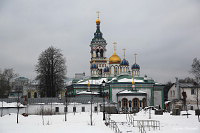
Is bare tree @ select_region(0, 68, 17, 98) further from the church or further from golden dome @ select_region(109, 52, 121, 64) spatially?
golden dome @ select_region(109, 52, 121, 64)

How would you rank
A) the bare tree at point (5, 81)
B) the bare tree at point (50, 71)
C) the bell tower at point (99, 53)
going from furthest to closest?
1. the bell tower at point (99, 53)
2. the bare tree at point (5, 81)
3. the bare tree at point (50, 71)

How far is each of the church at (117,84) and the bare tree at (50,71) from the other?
6585 millimetres

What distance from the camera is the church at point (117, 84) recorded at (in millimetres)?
50312

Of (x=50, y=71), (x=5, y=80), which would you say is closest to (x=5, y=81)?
(x=5, y=80)

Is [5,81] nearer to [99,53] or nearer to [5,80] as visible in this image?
[5,80]

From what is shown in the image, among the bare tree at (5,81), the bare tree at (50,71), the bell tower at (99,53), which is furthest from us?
the bell tower at (99,53)

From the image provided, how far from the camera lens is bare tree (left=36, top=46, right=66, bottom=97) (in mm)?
48125

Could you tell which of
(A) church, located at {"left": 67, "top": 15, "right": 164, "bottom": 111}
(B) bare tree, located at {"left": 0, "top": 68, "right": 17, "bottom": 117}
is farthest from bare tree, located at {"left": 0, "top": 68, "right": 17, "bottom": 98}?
(A) church, located at {"left": 67, "top": 15, "right": 164, "bottom": 111}

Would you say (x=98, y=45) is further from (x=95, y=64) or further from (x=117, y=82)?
(x=117, y=82)

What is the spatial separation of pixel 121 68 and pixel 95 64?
782 cm

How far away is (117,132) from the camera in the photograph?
1992 cm

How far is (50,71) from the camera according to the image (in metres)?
48.6

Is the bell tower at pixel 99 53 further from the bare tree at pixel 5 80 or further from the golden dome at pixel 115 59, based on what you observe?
the bare tree at pixel 5 80

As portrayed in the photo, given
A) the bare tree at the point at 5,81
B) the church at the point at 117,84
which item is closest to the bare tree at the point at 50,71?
the church at the point at 117,84
